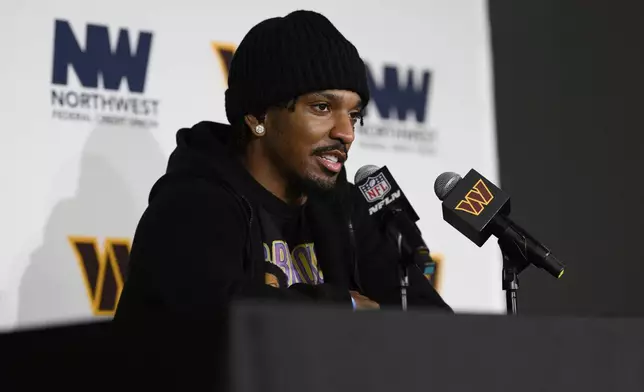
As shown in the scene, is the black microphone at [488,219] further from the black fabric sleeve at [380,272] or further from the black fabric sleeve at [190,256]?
the black fabric sleeve at [380,272]

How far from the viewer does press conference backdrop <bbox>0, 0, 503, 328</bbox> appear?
2.47m

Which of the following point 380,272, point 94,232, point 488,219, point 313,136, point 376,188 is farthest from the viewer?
point 94,232

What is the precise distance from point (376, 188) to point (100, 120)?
0.97 meters

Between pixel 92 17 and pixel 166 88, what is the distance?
0.27 m

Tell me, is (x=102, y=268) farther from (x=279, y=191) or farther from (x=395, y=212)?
(x=395, y=212)

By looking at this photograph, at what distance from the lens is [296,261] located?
229cm

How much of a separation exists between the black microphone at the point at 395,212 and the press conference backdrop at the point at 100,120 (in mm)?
801

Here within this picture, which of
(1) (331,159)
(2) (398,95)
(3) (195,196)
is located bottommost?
(3) (195,196)

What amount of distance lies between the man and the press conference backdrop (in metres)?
0.40

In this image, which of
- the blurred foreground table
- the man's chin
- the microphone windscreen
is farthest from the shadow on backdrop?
the blurred foreground table

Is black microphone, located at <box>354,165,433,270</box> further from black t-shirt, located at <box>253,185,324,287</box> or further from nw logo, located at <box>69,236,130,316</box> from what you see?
nw logo, located at <box>69,236,130,316</box>

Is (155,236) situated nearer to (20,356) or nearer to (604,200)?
(20,356)

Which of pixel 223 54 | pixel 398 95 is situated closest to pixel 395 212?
pixel 223 54

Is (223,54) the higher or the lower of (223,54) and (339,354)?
the higher
